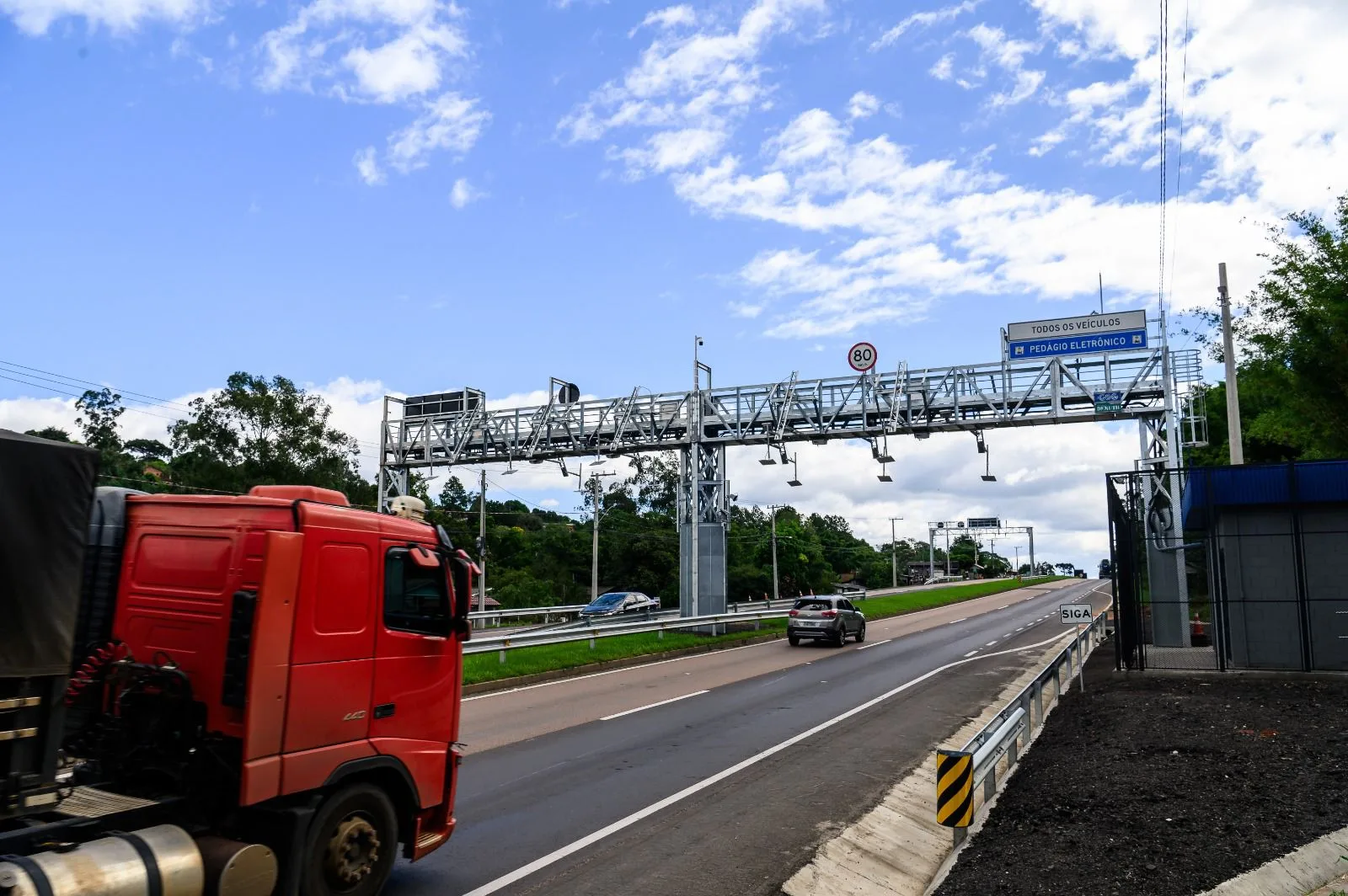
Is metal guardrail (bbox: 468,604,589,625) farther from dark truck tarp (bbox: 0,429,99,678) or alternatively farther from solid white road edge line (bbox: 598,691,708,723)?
dark truck tarp (bbox: 0,429,99,678)

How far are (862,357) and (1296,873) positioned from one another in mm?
22187

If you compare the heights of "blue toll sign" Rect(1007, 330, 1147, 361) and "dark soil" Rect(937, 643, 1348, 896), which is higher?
"blue toll sign" Rect(1007, 330, 1147, 361)

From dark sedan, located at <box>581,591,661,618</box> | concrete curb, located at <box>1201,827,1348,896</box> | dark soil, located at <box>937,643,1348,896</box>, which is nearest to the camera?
concrete curb, located at <box>1201,827,1348,896</box>

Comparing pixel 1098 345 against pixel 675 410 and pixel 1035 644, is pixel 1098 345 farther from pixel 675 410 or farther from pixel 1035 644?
Result: pixel 675 410

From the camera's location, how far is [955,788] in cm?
780

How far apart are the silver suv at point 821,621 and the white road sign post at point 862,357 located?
7.09m

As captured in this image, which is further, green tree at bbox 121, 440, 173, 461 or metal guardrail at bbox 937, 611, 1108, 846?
green tree at bbox 121, 440, 173, 461

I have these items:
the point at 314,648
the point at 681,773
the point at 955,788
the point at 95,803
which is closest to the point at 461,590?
the point at 314,648

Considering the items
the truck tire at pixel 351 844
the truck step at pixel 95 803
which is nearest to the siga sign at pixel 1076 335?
the truck tire at pixel 351 844

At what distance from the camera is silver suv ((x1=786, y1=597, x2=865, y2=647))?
28438 millimetres

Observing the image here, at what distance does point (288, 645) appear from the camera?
18.9 ft

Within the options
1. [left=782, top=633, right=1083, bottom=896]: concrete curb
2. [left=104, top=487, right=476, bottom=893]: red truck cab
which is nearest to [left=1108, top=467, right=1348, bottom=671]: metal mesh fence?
[left=782, top=633, right=1083, bottom=896]: concrete curb

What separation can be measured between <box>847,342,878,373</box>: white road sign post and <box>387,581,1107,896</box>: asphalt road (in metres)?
9.22

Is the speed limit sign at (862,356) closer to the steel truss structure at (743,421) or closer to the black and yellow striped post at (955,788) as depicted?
the steel truss structure at (743,421)
